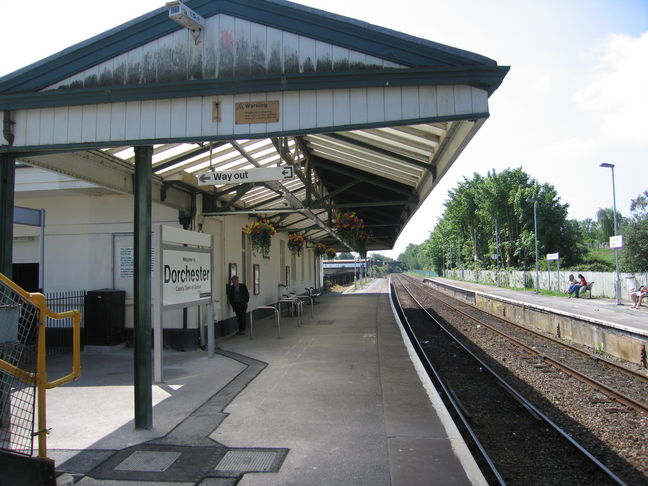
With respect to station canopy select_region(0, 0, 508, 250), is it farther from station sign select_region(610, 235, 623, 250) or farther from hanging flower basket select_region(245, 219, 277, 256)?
station sign select_region(610, 235, 623, 250)

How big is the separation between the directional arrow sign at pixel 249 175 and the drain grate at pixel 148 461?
3.16 m

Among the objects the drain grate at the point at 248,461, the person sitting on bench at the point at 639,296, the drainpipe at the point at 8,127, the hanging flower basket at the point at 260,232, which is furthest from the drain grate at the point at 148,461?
the person sitting on bench at the point at 639,296

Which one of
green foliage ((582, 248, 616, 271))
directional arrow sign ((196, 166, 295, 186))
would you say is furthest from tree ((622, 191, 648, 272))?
directional arrow sign ((196, 166, 295, 186))

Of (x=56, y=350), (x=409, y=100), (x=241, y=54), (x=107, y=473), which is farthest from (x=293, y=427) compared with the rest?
(x=56, y=350)

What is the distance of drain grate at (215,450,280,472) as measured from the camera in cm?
386

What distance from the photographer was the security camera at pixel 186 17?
460 centimetres

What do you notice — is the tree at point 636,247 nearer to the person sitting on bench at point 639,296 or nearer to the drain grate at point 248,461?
the person sitting on bench at point 639,296

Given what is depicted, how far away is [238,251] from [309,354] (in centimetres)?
476

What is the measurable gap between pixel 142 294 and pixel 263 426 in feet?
6.18

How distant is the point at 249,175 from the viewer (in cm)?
594

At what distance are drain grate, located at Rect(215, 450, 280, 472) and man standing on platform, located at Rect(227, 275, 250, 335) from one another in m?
7.16

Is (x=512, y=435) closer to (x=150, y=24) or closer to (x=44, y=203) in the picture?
(x=150, y=24)

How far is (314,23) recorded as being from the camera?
4.89m

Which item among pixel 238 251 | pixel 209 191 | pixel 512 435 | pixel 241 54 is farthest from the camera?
pixel 238 251
